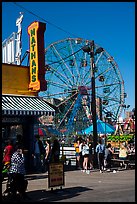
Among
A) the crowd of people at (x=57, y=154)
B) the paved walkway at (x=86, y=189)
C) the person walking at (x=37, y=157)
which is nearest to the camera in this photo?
the paved walkway at (x=86, y=189)

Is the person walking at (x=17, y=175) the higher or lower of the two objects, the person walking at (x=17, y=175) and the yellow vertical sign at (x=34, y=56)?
the lower

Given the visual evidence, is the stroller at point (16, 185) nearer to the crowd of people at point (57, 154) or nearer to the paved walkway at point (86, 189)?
the paved walkway at point (86, 189)

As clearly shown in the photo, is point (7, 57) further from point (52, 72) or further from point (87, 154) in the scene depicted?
point (52, 72)

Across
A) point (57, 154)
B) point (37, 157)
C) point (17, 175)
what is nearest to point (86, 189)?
point (57, 154)

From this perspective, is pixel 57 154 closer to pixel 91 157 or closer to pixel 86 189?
pixel 86 189

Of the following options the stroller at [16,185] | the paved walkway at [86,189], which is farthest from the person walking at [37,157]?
the stroller at [16,185]

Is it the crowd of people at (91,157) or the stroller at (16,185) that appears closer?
the stroller at (16,185)

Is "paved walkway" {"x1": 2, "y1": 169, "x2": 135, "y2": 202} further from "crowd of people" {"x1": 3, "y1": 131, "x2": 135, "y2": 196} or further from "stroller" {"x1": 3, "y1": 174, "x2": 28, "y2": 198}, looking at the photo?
"crowd of people" {"x1": 3, "y1": 131, "x2": 135, "y2": 196}

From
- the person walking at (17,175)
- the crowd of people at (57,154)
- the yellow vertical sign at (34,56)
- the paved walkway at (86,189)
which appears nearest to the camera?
the person walking at (17,175)

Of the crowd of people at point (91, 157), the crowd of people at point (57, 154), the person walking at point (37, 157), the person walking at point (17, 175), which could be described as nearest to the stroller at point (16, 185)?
the person walking at point (17, 175)

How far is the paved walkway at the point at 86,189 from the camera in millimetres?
8344

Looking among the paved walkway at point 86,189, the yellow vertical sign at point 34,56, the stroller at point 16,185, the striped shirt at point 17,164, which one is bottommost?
the paved walkway at point 86,189

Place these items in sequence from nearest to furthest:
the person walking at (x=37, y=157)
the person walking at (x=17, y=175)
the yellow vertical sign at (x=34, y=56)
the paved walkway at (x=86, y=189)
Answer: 1. the person walking at (x=17, y=175)
2. the paved walkway at (x=86, y=189)
3. the yellow vertical sign at (x=34, y=56)
4. the person walking at (x=37, y=157)

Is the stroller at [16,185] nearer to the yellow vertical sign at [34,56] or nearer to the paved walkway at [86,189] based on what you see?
the paved walkway at [86,189]
